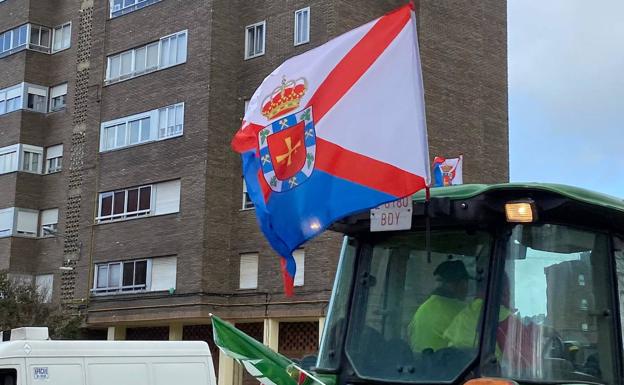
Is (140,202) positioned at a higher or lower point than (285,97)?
higher

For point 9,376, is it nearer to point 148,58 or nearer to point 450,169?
point 450,169

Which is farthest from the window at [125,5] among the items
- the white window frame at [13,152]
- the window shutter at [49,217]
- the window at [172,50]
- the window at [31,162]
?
the window shutter at [49,217]

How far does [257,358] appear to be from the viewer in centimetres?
571

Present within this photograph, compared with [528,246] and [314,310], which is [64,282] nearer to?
[314,310]

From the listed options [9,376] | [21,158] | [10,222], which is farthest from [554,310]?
[21,158]

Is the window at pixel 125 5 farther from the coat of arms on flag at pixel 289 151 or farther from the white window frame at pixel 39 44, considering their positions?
the coat of arms on flag at pixel 289 151

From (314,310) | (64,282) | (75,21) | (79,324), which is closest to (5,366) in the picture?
(314,310)

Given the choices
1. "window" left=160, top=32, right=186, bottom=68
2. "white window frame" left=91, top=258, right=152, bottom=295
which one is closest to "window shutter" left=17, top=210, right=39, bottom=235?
"white window frame" left=91, top=258, right=152, bottom=295

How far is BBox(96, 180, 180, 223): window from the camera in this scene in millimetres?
28816

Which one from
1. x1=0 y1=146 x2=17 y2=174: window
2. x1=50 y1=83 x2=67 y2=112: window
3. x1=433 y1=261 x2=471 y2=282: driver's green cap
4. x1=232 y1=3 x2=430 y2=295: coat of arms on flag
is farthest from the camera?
x1=50 y1=83 x2=67 y2=112: window

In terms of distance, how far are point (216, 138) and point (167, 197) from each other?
2.47 meters

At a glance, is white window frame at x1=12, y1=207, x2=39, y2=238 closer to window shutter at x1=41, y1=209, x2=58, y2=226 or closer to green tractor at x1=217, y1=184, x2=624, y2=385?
window shutter at x1=41, y1=209, x2=58, y2=226

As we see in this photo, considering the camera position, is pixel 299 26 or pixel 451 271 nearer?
pixel 451 271

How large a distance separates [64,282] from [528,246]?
30810 mm
